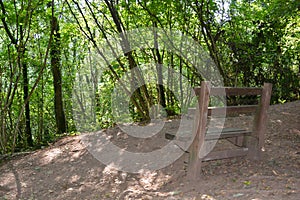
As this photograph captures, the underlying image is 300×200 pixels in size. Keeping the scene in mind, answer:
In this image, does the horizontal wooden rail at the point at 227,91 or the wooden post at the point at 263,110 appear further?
the wooden post at the point at 263,110

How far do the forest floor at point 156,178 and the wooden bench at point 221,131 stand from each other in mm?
213

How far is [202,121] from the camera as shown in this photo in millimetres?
3459

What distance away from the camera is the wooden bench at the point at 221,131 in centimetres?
346

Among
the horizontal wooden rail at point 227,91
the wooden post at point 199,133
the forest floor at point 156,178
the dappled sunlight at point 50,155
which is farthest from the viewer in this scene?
the dappled sunlight at point 50,155

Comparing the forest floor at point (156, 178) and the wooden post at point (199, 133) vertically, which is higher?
the wooden post at point (199, 133)

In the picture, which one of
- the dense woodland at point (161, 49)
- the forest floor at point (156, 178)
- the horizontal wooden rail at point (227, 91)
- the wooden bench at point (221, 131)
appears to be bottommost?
the forest floor at point (156, 178)

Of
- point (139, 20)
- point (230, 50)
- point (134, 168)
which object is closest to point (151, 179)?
point (134, 168)

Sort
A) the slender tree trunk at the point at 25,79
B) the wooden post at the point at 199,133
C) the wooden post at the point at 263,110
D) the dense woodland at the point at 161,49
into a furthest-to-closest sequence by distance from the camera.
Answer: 1. the dense woodland at the point at 161,49
2. the slender tree trunk at the point at 25,79
3. the wooden post at the point at 263,110
4. the wooden post at the point at 199,133

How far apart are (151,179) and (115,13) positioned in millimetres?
4233

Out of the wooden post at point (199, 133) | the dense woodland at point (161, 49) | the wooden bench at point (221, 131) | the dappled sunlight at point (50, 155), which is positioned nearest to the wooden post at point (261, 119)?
the wooden bench at point (221, 131)

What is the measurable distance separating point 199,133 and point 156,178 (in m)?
1.01

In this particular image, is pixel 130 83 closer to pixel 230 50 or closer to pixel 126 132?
pixel 126 132

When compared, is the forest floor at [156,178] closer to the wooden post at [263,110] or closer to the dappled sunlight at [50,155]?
the dappled sunlight at [50,155]

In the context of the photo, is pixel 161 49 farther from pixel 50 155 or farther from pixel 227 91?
pixel 227 91
